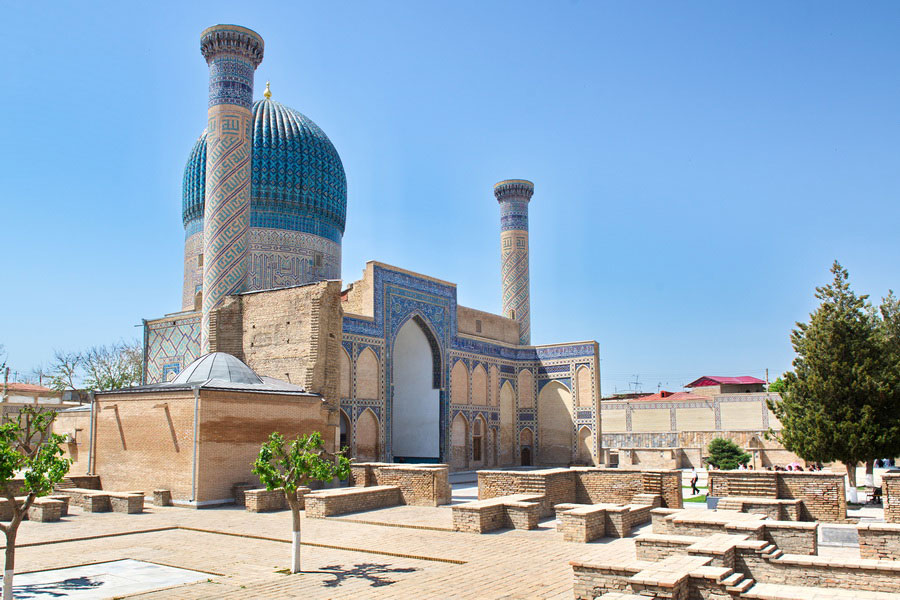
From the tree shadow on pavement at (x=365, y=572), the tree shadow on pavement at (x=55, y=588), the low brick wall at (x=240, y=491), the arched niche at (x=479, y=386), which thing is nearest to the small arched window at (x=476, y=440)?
the arched niche at (x=479, y=386)

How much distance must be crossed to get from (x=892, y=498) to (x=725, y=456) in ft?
46.2

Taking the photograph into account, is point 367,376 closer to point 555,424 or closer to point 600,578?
point 555,424

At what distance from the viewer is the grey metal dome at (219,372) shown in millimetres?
14367

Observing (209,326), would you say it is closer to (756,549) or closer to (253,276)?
(253,276)

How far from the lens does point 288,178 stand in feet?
72.0

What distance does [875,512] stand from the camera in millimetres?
11898

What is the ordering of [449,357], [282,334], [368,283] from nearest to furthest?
[282,334] < [368,283] < [449,357]

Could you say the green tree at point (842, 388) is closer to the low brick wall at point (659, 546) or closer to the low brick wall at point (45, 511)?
the low brick wall at point (659, 546)

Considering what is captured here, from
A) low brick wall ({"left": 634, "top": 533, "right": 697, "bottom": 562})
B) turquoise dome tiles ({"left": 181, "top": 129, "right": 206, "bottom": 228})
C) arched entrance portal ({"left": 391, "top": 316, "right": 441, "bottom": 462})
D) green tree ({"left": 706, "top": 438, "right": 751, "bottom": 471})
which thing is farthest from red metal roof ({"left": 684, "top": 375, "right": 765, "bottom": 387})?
low brick wall ({"left": 634, "top": 533, "right": 697, "bottom": 562})

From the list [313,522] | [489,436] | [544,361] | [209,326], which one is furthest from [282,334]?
[544,361]

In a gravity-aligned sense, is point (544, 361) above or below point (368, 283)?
below

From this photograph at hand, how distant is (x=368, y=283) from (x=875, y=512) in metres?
13.1

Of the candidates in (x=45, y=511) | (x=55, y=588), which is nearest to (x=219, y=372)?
(x=45, y=511)

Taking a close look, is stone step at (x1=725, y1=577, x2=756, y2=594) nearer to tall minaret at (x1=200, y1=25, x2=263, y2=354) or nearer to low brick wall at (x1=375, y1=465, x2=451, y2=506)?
low brick wall at (x1=375, y1=465, x2=451, y2=506)
